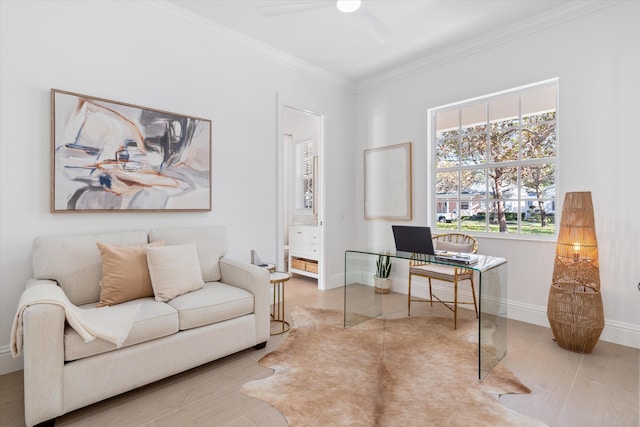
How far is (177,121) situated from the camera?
116 inches

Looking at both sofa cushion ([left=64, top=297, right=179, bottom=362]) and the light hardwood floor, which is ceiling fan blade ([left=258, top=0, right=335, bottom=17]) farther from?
the light hardwood floor

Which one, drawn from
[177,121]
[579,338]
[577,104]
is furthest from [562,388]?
[177,121]

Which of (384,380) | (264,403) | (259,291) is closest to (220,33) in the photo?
(259,291)

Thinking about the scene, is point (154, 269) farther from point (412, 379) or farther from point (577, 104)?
point (577, 104)

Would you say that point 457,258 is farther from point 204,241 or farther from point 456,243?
point 204,241

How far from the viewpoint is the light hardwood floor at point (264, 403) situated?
172cm

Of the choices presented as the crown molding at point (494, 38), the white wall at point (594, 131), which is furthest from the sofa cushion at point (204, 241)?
the crown molding at point (494, 38)

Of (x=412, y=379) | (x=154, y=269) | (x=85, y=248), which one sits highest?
(x=85, y=248)

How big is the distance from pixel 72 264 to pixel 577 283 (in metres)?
3.73

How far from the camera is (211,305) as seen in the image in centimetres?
224

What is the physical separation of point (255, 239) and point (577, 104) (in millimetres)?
3327

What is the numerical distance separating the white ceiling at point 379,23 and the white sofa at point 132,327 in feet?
6.65

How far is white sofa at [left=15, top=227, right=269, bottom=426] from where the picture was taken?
1604 millimetres

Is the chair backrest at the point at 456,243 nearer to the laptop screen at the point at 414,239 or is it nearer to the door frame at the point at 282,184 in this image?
the laptop screen at the point at 414,239
